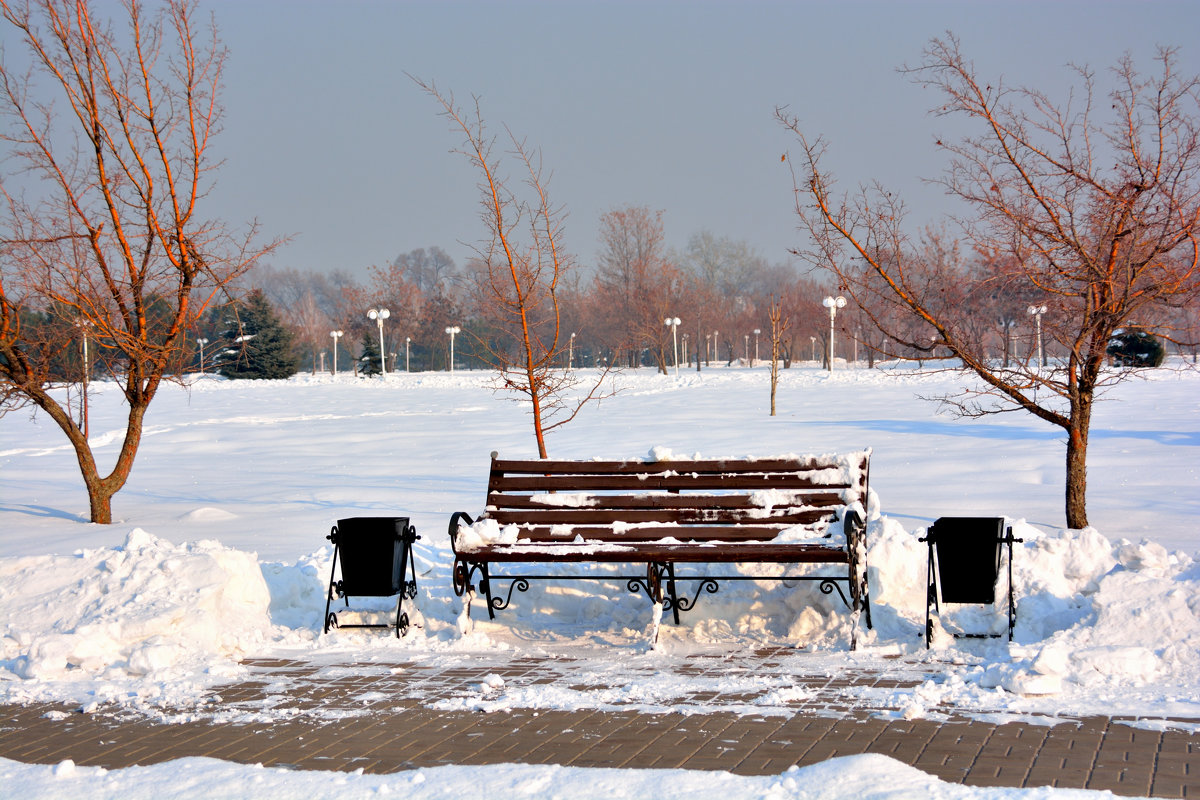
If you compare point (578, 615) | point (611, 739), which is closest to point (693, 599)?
point (578, 615)

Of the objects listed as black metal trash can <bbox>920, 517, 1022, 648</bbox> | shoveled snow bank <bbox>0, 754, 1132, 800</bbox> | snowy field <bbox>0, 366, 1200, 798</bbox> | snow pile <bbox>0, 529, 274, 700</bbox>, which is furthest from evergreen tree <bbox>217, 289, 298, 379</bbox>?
shoveled snow bank <bbox>0, 754, 1132, 800</bbox>

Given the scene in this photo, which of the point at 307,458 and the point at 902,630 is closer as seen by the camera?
the point at 902,630

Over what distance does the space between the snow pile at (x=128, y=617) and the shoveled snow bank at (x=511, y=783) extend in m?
1.20

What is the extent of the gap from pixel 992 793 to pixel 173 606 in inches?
169

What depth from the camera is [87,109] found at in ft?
33.0

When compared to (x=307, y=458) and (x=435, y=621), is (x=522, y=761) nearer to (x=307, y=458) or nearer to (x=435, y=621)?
(x=435, y=621)

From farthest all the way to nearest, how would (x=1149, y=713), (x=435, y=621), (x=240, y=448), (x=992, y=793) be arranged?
(x=240, y=448), (x=435, y=621), (x=1149, y=713), (x=992, y=793)

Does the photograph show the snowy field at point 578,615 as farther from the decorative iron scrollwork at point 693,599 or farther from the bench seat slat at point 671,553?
the bench seat slat at point 671,553

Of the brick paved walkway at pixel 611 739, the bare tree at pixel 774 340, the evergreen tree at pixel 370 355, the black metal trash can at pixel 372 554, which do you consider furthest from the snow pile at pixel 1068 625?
the evergreen tree at pixel 370 355

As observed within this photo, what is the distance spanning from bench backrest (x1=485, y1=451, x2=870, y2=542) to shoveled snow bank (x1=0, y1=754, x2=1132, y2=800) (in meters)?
2.38

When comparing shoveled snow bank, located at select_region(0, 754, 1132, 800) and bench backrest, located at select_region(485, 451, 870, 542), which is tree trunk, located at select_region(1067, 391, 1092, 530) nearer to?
bench backrest, located at select_region(485, 451, 870, 542)

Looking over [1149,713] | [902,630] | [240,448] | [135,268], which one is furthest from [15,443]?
[1149,713]

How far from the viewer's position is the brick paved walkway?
3535mm

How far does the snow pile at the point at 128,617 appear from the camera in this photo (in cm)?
504
